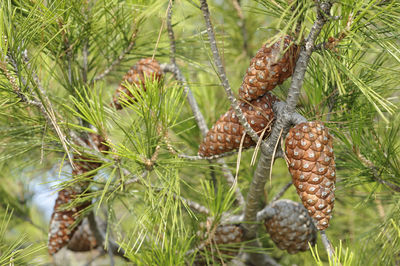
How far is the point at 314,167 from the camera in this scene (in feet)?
1.88

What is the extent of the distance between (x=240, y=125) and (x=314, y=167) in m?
0.13

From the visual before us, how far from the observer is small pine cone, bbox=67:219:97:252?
48.8 inches

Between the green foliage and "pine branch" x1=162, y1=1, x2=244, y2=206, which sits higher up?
"pine branch" x1=162, y1=1, x2=244, y2=206

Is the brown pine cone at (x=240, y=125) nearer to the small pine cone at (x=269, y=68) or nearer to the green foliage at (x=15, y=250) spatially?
the small pine cone at (x=269, y=68)

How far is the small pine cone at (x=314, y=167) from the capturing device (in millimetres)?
572

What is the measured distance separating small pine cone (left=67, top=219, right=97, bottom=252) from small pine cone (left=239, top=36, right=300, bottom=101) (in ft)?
2.63

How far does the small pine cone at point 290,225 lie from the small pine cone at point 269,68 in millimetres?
310

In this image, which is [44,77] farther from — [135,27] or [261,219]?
[261,219]

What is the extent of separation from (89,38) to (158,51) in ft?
0.53

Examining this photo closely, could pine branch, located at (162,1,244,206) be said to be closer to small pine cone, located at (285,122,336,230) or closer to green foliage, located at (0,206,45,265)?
small pine cone, located at (285,122,336,230)

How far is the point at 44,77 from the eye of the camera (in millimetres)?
1000

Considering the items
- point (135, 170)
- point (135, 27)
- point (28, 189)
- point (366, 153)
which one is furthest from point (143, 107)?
point (28, 189)

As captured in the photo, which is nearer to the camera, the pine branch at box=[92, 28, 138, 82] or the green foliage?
the green foliage

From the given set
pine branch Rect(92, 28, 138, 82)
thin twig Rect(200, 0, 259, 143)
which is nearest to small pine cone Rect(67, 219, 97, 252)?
pine branch Rect(92, 28, 138, 82)
